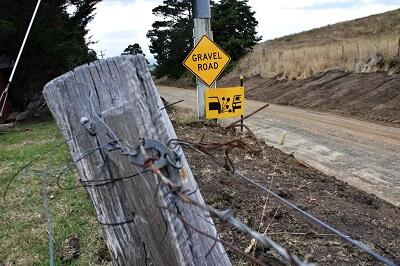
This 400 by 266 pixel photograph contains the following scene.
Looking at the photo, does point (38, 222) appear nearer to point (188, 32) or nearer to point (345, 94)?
point (345, 94)

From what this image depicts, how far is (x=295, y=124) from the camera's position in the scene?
14727 millimetres

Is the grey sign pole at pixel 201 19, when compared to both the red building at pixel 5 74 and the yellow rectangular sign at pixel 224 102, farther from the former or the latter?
the red building at pixel 5 74

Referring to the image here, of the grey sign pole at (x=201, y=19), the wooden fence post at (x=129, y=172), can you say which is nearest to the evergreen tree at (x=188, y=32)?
the grey sign pole at (x=201, y=19)

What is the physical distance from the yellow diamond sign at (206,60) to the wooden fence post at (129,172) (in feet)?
33.5

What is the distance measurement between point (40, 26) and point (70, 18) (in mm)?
2465

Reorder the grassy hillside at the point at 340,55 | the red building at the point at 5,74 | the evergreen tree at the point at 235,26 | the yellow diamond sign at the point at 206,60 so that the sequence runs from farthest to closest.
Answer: the evergreen tree at the point at 235,26, the grassy hillside at the point at 340,55, the red building at the point at 5,74, the yellow diamond sign at the point at 206,60

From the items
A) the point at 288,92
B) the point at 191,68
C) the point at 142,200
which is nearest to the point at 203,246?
the point at 142,200

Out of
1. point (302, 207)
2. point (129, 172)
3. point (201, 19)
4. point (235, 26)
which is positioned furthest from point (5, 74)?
point (235, 26)

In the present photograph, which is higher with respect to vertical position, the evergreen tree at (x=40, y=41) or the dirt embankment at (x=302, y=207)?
the evergreen tree at (x=40, y=41)

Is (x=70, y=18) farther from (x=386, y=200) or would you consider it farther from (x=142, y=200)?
(x=142, y=200)

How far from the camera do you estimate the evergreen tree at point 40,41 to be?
1530 cm

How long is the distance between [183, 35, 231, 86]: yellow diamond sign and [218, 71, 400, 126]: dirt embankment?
6159mm

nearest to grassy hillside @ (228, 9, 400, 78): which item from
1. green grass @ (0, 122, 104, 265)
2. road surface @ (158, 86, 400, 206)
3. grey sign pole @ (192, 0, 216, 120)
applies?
road surface @ (158, 86, 400, 206)

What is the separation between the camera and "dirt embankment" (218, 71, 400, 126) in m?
16.3
